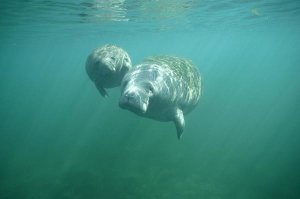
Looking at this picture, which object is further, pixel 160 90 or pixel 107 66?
pixel 107 66

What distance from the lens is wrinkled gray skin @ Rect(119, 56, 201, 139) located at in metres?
6.02

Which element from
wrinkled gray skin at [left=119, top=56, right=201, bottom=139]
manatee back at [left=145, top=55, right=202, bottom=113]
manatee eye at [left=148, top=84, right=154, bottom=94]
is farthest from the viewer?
manatee back at [left=145, top=55, right=202, bottom=113]

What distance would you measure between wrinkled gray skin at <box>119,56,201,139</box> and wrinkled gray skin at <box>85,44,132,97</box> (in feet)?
3.12

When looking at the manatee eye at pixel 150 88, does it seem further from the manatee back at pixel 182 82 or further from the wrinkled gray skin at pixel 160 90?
the manatee back at pixel 182 82

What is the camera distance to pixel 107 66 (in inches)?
337

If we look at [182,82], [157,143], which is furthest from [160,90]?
[157,143]

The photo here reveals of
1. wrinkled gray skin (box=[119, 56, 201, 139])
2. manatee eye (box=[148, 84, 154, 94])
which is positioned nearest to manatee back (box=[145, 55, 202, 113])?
wrinkled gray skin (box=[119, 56, 201, 139])

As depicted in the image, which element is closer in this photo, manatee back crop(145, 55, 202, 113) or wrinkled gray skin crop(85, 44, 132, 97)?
manatee back crop(145, 55, 202, 113)

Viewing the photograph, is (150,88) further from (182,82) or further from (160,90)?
(182,82)

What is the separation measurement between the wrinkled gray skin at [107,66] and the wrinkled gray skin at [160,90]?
95 cm

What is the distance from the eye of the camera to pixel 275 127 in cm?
2020

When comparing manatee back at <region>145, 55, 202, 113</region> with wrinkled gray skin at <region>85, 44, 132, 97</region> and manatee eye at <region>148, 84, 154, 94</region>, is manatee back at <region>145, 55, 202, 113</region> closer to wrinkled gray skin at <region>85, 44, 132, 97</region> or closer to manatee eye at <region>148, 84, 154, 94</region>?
wrinkled gray skin at <region>85, 44, 132, 97</region>

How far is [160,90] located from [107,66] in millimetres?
2183

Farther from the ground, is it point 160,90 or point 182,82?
point 160,90
